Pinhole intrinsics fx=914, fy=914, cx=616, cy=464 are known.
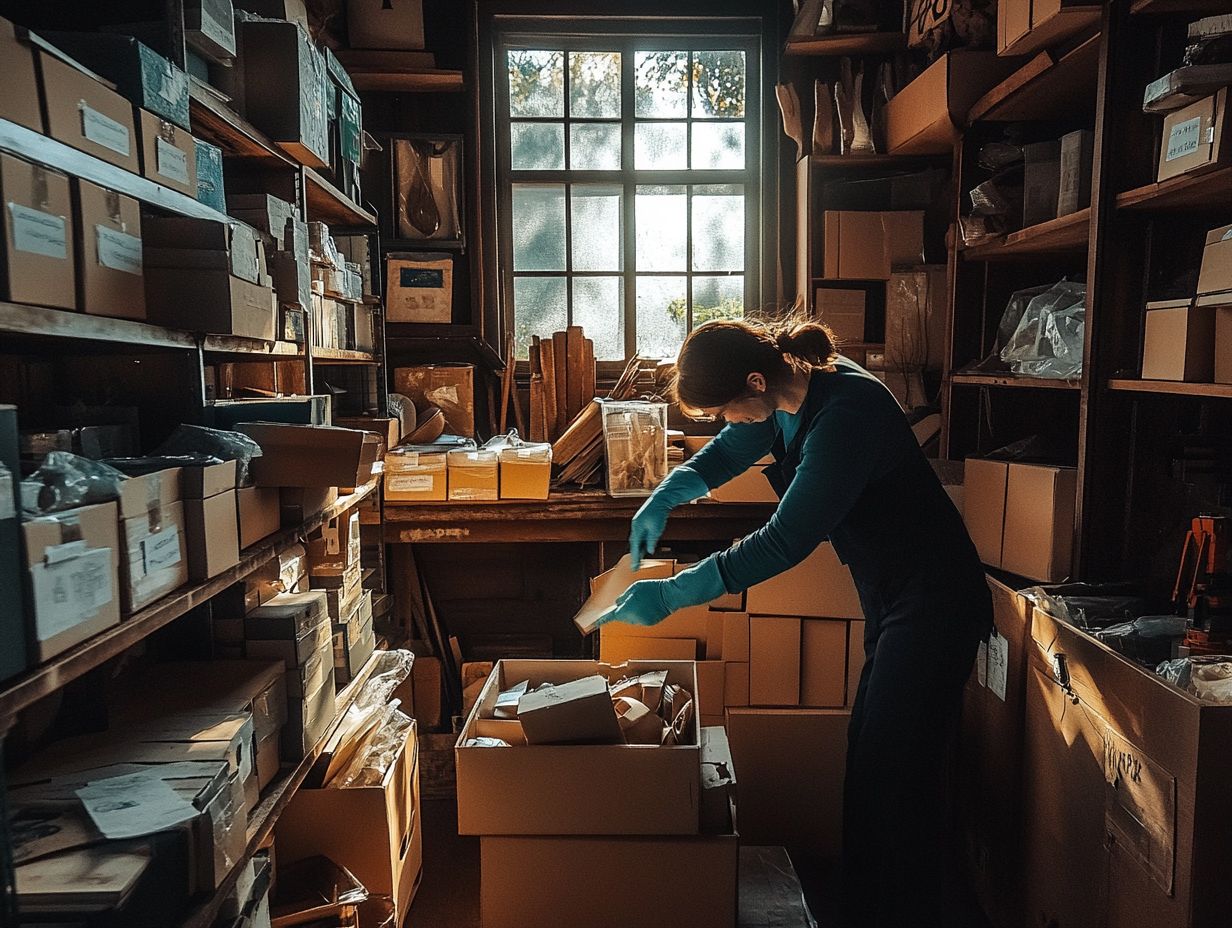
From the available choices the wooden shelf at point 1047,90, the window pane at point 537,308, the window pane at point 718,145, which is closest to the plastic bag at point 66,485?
the wooden shelf at point 1047,90

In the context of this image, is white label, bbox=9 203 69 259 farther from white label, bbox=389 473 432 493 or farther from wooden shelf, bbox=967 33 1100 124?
wooden shelf, bbox=967 33 1100 124

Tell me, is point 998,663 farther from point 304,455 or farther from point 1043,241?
point 304,455

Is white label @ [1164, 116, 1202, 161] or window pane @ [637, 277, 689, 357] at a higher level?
white label @ [1164, 116, 1202, 161]

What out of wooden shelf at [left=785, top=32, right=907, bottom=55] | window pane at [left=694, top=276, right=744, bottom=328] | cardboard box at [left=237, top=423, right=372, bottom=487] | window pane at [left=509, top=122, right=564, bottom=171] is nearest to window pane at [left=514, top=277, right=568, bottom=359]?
window pane at [left=509, top=122, right=564, bottom=171]

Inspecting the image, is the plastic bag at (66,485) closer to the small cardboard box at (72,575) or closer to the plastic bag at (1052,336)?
the small cardboard box at (72,575)

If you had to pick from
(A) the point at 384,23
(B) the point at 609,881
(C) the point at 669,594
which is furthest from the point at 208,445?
(A) the point at 384,23

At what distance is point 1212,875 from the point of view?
1.50m

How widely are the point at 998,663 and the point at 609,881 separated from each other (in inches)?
45.2

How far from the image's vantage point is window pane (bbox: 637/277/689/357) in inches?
157

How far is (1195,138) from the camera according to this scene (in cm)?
176

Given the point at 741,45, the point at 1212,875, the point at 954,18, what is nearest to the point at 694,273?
the point at 741,45

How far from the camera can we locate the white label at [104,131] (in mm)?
1272

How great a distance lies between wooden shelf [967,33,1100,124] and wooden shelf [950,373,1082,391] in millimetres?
798

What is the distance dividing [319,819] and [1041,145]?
8.74ft
